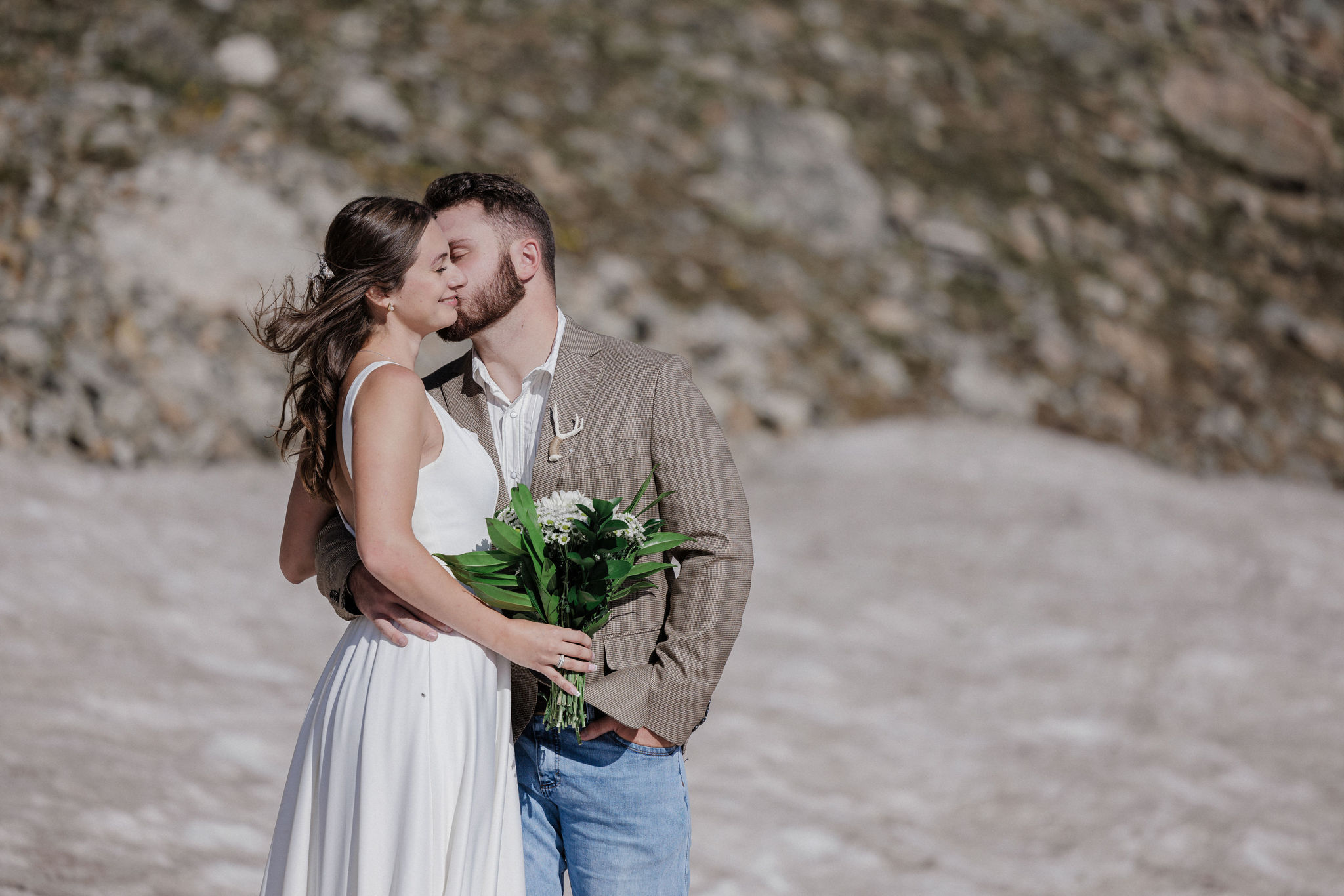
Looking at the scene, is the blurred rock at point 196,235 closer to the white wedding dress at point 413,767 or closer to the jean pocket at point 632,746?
the white wedding dress at point 413,767

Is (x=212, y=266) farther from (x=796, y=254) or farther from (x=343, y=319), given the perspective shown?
(x=343, y=319)

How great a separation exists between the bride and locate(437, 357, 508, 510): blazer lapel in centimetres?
11

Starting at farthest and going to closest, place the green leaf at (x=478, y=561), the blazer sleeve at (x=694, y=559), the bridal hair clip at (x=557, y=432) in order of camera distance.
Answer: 1. the bridal hair clip at (x=557, y=432)
2. the blazer sleeve at (x=694, y=559)
3. the green leaf at (x=478, y=561)

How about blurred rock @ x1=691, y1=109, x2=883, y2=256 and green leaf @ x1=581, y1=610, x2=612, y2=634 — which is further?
blurred rock @ x1=691, y1=109, x2=883, y2=256

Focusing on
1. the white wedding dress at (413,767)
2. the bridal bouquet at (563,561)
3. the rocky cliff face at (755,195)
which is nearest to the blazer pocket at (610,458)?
the bridal bouquet at (563,561)

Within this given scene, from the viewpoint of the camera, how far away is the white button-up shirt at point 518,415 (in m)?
2.62

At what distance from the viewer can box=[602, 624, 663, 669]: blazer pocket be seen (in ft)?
8.05

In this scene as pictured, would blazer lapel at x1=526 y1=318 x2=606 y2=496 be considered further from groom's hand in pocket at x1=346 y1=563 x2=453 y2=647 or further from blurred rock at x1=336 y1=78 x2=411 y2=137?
blurred rock at x1=336 y1=78 x2=411 y2=137

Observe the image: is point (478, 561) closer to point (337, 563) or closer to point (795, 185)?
point (337, 563)

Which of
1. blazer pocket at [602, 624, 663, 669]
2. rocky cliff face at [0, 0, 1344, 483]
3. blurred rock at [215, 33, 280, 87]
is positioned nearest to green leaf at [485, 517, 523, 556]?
blazer pocket at [602, 624, 663, 669]

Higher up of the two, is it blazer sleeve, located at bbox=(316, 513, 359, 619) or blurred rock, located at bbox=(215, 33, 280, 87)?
blurred rock, located at bbox=(215, 33, 280, 87)

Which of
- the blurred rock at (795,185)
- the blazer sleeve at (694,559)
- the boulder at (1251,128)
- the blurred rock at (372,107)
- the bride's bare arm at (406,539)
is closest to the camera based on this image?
the bride's bare arm at (406,539)

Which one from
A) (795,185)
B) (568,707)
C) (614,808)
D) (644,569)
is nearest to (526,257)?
(644,569)

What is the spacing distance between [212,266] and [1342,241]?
1042 centimetres
